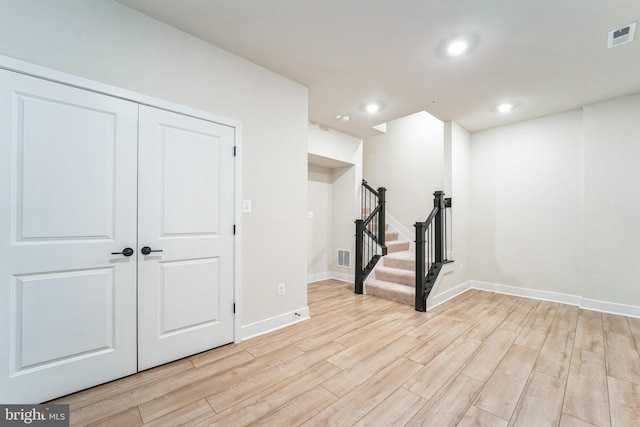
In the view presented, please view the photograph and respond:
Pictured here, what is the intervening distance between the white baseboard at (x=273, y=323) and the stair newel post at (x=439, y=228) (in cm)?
215

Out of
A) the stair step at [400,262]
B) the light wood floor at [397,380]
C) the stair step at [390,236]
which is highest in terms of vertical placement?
the stair step at [390,236]

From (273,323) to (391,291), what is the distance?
6.33 ft

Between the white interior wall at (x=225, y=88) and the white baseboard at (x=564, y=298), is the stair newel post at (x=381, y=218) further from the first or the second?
the white interior wall at (x=225, y=88)

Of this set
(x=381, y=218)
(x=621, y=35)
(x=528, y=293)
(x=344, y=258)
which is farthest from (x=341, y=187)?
(x=621, y=35)

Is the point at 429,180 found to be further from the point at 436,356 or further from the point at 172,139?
Answer: the point at 172,139

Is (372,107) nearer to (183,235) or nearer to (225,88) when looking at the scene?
(225,88)

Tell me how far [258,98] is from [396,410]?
2.86 metres

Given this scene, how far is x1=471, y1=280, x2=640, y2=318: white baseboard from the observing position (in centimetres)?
326

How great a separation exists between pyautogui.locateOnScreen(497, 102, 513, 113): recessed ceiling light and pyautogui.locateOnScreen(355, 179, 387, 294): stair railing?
2008mm

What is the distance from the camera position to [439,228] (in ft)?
12.8

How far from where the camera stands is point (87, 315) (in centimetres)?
180

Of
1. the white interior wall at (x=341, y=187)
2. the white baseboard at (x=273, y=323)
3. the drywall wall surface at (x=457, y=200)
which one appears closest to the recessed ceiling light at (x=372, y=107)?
the white interior wall at (x=341, y=187)

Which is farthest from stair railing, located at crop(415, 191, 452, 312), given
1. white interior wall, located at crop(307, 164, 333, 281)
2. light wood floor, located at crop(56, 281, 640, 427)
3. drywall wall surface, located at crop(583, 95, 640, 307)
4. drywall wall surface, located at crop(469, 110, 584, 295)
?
white interior wall, located at crop(307, 164, 333, 281)

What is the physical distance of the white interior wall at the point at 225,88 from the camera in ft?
5.60
